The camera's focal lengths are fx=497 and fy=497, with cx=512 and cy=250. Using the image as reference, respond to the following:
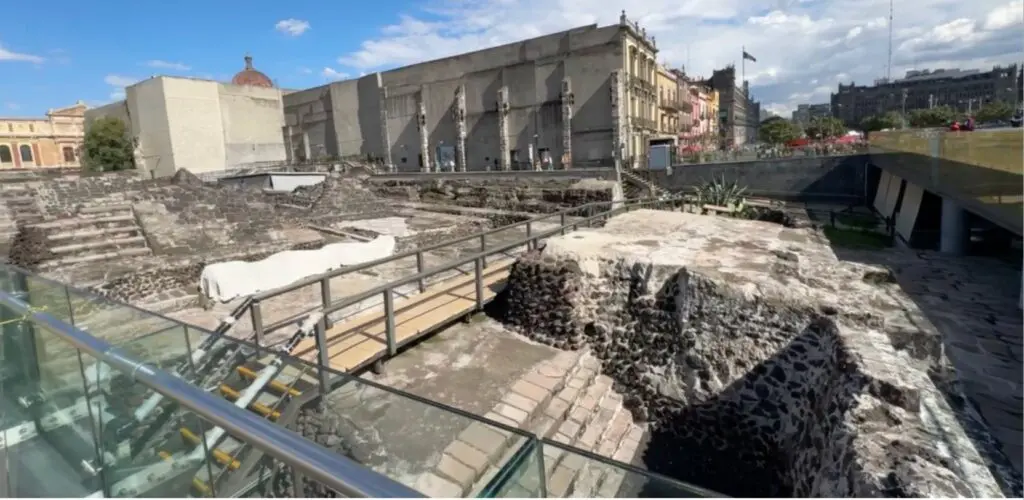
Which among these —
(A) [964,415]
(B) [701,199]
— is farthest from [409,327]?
(B) [701,199]

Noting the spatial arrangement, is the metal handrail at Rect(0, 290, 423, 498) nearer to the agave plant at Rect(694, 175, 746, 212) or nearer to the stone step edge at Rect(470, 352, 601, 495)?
the stone step edge at Rect(470, 352, 601, 495)

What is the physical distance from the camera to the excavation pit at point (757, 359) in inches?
167

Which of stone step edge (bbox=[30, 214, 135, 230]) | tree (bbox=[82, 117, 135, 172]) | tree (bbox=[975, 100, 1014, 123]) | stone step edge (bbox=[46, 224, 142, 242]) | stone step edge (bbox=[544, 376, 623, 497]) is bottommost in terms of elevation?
stone step edge (bbox=[544, 376, 623, 497])

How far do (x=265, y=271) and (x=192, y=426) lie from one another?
7225 mm

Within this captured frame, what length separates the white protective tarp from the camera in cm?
813

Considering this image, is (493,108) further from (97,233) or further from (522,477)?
(522,477)

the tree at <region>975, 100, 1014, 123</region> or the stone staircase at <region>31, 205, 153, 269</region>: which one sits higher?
the tree at <region>975, 100, 1014, 123</region>

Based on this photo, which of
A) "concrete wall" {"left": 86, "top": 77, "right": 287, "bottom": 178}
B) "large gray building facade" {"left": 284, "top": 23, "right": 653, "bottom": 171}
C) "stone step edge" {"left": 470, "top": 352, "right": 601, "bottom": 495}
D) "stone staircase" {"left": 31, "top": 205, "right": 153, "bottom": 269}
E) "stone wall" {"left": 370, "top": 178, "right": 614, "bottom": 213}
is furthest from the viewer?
"concrete wall" {"left": 86, "top": 77, "right": 287, "bottom": 178}

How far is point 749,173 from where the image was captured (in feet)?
69.4

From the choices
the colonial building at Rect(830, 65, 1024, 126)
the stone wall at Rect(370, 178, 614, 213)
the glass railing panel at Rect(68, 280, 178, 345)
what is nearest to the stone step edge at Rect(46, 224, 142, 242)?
the glass railing panel at Rect(68, 280, 178, 345)

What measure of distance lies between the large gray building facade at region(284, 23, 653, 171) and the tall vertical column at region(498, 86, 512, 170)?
0.07m

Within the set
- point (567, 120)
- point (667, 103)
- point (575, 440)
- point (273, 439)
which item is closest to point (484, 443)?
point (273, 439)

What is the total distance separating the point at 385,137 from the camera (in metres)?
41.8

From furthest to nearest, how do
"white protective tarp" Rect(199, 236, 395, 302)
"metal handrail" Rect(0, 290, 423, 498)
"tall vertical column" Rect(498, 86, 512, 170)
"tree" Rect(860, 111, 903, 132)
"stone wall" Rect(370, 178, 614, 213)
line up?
"tree" Rect(860, 111, 903, 132) → "tall vertical column" Rect(498, 86, 512, 170) → "stone wall" Rect(370, 178, 614, 213) → "white protective tarp" Rect(199, 236, 395, 302) → "metal handrail" Rect(0, 290, 423, 498)
